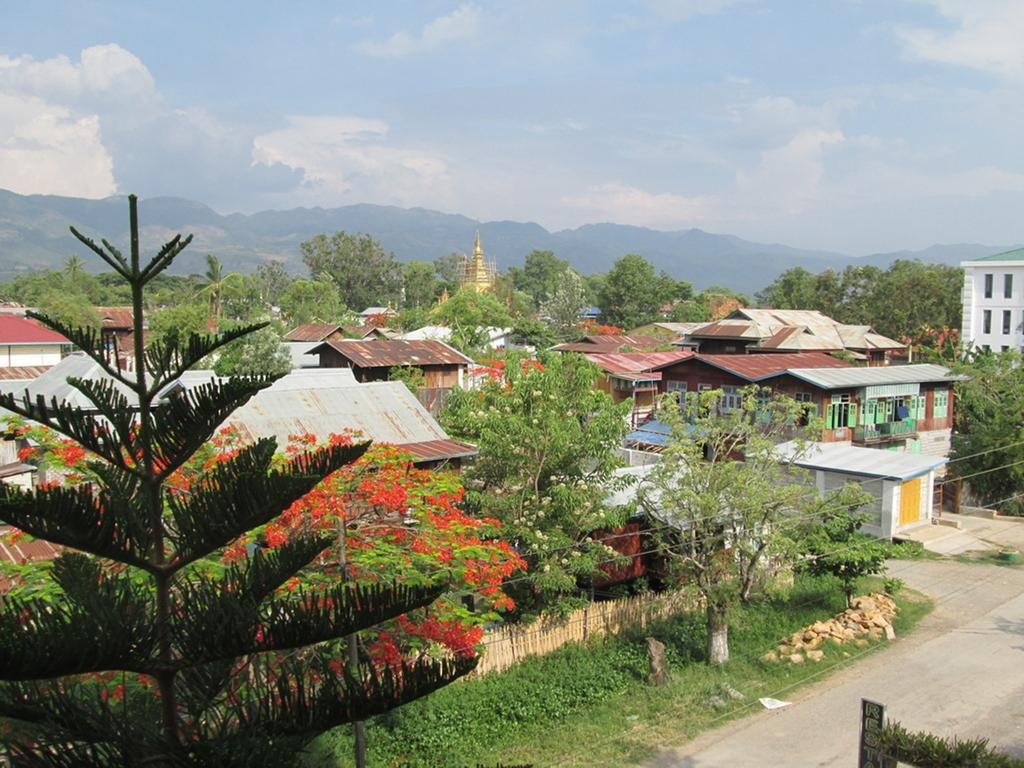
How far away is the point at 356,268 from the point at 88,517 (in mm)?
95355

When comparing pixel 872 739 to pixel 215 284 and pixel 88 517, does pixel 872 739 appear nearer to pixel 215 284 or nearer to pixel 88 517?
pixel 88 517

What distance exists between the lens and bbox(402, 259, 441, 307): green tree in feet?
307

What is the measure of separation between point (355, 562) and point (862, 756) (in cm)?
572

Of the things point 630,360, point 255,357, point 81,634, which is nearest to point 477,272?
point 630,360

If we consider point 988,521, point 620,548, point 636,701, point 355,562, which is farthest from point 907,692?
point 988,521

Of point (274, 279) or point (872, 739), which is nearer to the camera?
point (872, 739)

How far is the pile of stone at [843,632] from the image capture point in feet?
48.4

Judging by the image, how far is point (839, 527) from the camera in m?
15.9

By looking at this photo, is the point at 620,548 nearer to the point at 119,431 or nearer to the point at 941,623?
the point at 941,623

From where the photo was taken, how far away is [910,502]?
22.5 meters

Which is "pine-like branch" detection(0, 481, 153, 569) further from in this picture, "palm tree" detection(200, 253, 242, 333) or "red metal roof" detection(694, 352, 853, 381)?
"palm tree" detection(200, 253, 242, 333)

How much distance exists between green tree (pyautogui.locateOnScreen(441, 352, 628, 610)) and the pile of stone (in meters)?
3.66

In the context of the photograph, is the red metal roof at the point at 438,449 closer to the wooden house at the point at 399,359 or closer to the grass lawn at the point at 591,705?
the grass lawn at the point at 591,705

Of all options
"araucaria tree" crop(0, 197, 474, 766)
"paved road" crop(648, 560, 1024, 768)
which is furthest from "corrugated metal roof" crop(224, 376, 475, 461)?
"araucaria tree" crop(0, 197, 474, 766)
